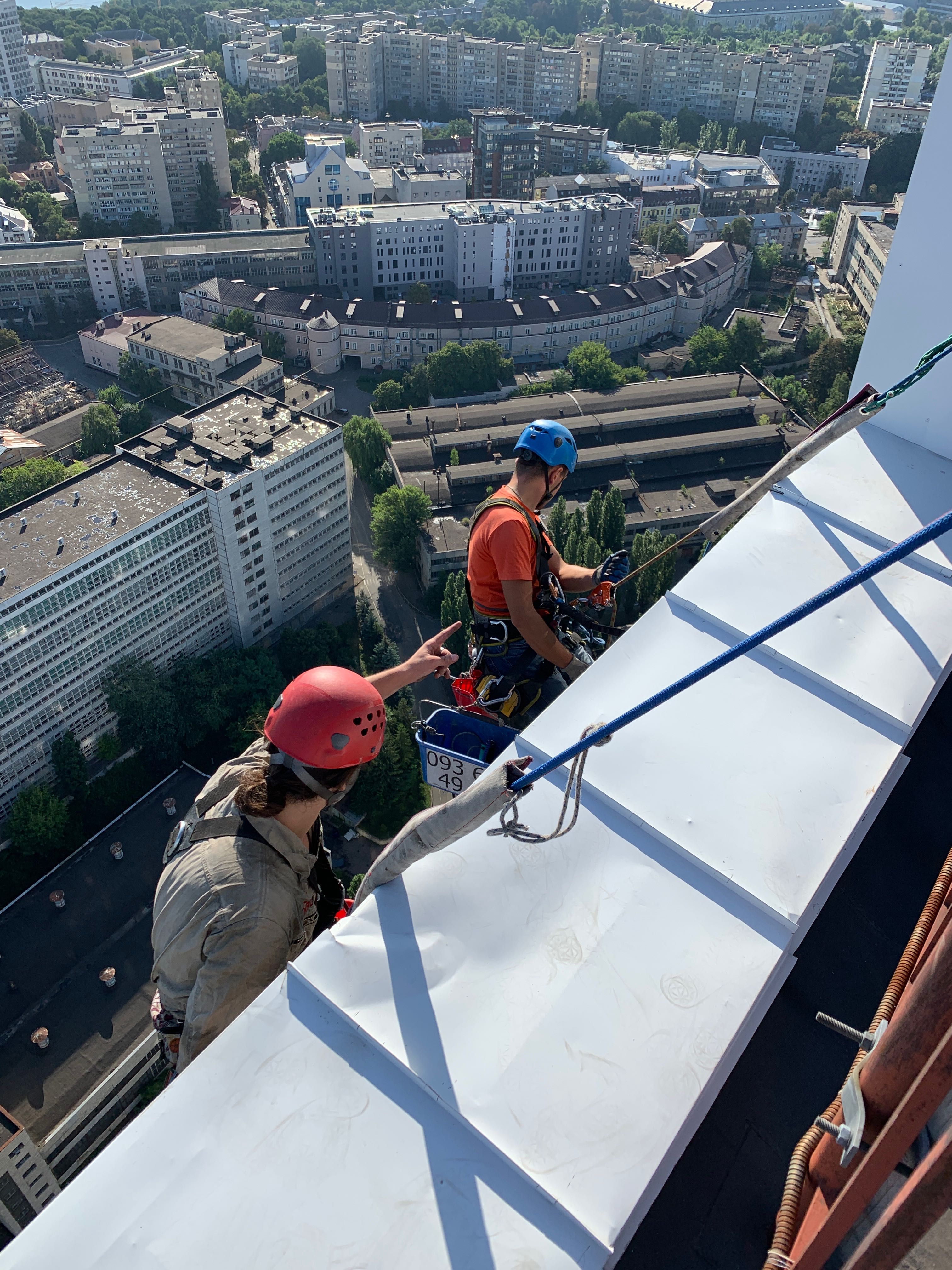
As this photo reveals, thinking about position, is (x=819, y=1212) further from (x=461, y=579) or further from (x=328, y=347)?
(x=328, y=347)

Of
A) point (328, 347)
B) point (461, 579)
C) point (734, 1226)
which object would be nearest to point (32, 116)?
point (328, 347)

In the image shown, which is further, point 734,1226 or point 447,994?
point 447,994

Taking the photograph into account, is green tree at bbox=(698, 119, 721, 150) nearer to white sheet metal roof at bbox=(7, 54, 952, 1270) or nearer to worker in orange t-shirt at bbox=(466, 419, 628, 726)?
worker in orange t-shirt at bbox=(466, 419, 628, 726)

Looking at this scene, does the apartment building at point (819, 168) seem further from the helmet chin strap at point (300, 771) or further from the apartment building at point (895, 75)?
the helmet chin strap at point (300, 771)

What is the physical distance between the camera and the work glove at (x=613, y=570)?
5.86 metres

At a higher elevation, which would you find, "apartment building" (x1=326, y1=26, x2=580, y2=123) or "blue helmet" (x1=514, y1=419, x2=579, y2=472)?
"blue helmet" (x1=514, y1=419, x2=579, y2=472)

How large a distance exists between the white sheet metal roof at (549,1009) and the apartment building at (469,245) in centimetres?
4211

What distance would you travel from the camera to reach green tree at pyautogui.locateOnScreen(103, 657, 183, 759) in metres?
21.9

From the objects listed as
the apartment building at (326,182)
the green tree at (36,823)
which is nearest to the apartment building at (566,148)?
the apartment building at (326,182)

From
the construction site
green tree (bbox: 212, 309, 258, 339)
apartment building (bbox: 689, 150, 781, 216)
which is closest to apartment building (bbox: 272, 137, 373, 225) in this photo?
green tree (bbox: 212, 309, 258, 339)

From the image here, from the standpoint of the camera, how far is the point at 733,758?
3.92 meters

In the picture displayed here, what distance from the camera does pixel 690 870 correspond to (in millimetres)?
3496

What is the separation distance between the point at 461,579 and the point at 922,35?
10061cm

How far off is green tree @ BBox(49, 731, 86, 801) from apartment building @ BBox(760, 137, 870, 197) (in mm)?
58510
